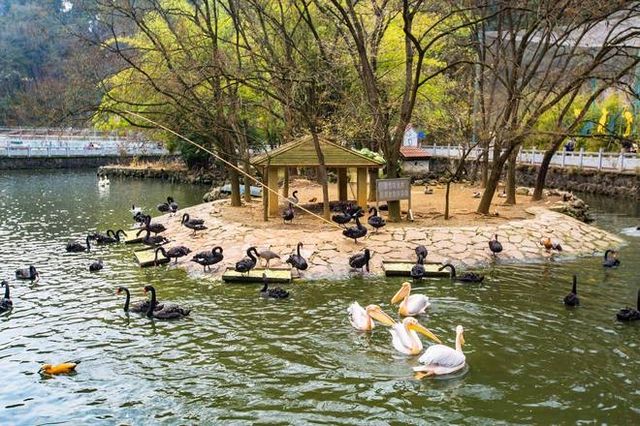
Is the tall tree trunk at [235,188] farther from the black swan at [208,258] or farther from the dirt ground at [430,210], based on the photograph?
the black swan at [208,258]

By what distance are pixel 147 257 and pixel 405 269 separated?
707cm

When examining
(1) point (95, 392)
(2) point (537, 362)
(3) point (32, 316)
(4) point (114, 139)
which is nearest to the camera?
(1) point (95, 392)

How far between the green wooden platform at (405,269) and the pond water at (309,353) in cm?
30

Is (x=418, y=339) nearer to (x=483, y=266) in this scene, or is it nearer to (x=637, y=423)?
(x=637, y=423)

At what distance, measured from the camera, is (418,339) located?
31.7ft

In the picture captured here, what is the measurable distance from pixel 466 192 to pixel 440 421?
20859 millimetres

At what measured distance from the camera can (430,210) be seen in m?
21.2

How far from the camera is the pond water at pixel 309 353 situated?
7.84 metres

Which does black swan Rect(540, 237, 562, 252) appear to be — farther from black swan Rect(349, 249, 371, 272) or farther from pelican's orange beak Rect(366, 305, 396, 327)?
pelican's orange beak Rect(366, 305, 396, 327)

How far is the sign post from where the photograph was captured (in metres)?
17.9

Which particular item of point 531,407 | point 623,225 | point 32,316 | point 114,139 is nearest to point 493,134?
point 623,225

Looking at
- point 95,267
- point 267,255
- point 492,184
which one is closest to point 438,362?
point 267,255

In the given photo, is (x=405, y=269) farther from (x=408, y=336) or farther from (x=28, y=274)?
(x=28, y=274)

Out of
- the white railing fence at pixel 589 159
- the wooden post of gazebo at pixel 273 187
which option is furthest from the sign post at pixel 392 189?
the white railing fence at pixel 589 159
